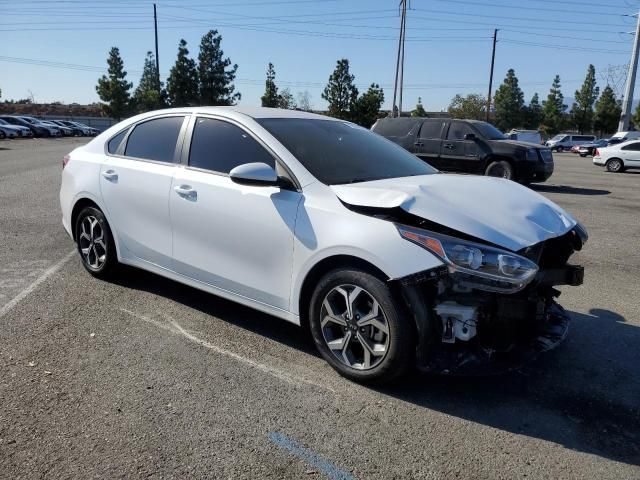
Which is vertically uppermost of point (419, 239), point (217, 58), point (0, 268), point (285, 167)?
point (217, 58)

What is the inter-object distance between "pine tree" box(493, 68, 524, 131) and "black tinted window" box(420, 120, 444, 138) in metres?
69.3

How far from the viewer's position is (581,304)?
503cm

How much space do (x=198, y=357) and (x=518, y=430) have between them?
209 centimetres

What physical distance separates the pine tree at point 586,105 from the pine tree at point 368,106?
47842 mm

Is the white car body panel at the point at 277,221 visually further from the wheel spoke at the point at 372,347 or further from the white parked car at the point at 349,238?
the wheel spoke at the point at 372,347

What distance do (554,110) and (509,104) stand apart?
22.9ft

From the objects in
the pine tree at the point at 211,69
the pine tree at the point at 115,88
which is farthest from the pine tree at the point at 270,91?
the pine tree at the point at 115,88

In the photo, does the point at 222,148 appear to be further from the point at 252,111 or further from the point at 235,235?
the point at 235,235

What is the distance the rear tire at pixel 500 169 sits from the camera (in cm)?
A: 1395

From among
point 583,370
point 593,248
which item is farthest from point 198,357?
point 593,248

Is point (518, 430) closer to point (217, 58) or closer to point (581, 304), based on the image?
point (581, 304)

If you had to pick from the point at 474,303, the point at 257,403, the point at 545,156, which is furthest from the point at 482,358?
the point at 545,156

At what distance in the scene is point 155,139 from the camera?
477cm

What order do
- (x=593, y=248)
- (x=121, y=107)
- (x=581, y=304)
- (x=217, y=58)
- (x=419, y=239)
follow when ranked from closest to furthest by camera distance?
(x=419, y=239) < (x=581, y=304) < (x=593, y=248) < (x=217, y=58) < (x=121, y=107)
